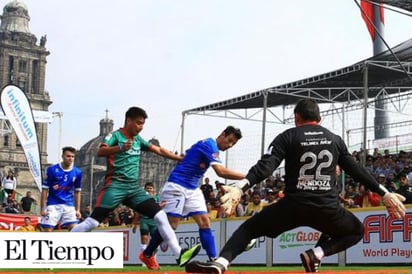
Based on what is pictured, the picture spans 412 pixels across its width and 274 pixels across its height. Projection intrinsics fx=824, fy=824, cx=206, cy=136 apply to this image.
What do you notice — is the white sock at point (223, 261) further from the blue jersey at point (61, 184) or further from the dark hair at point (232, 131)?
the blue jersey at point (61, 184)

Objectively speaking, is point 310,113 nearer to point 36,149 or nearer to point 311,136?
point 311,136

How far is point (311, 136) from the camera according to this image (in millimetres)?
7371

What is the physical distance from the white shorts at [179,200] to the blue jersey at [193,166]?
9cm

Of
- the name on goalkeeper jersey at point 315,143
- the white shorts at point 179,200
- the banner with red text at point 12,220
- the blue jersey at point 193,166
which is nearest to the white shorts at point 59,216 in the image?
the white shorts at point 179,200

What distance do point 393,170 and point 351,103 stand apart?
9.08m

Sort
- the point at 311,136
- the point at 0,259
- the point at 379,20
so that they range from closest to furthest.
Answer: the point at 311,136 < the point at 0,259 < the point at 379,20

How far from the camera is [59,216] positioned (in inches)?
568

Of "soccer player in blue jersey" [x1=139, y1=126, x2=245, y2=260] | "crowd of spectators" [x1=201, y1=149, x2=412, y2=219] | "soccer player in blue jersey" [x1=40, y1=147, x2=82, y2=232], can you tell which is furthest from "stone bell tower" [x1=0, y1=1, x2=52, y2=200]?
"soccer player in blue jersey" [x1=139, y1=126, x2=245, y2=260]

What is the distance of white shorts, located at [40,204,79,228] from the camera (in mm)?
14391

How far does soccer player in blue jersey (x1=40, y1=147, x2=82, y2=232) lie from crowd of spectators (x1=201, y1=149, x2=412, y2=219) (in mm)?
4665

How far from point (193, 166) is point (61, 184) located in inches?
121

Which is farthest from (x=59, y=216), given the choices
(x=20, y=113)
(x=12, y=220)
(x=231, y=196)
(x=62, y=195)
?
(x=20, y=113)

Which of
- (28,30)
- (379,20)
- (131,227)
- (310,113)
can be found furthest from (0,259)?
(28,30)

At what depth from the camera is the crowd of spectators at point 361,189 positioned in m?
18.7
